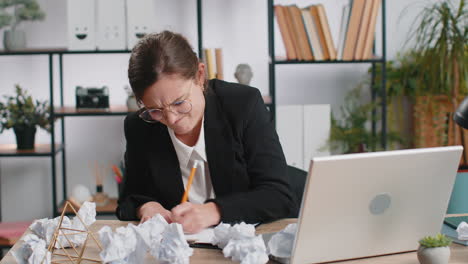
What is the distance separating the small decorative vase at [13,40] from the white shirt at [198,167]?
70.8 inches

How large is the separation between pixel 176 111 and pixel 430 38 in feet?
6.57

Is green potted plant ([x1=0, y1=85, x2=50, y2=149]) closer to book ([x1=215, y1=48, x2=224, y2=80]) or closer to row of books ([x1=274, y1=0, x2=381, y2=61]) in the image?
book ([x1=215, y1=48, x2=224, y2=80])

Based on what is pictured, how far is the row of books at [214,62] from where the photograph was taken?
11.4ft

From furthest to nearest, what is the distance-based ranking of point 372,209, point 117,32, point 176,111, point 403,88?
1. point 403,88
2. point 117,32
3. point 176,111
4. point 372,209

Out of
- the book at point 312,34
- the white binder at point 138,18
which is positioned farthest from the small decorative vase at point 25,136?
→ the book at point 312,34

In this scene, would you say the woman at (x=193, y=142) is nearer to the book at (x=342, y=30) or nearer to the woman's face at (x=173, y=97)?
the woman's face at (x=173, y=97)

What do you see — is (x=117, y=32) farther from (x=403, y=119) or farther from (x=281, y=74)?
(x=403, y=119)

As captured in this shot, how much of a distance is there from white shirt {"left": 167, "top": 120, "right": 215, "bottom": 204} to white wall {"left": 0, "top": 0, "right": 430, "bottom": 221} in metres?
1.80

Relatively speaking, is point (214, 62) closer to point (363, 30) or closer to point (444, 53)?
point (363, 30)

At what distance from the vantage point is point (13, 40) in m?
3.49

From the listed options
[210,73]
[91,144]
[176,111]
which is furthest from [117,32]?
[176,111]

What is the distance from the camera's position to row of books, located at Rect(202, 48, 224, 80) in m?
3.47

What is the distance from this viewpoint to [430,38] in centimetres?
342

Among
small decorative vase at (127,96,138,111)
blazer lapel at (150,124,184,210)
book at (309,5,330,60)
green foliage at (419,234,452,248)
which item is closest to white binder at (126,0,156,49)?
small decorative vase at (127,96,138,111)
